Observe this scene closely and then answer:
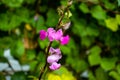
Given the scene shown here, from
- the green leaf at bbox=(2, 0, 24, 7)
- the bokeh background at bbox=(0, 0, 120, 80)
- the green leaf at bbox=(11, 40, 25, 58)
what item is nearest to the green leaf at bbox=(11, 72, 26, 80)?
the bokeh background at bbox=(0, 0, 120, 80)

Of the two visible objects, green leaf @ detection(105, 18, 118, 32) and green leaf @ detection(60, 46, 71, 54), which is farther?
green leaf @ detection(60, 46, 71, 54)

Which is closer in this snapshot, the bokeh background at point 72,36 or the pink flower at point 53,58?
the pink flower at point 53,58

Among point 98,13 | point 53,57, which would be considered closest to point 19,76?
point 53,57

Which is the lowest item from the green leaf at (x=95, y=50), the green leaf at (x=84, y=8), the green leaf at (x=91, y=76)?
the green leaf at (x=91, y=76)

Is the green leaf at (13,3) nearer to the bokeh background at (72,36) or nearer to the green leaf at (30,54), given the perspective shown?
the bokeh background at (72,36)

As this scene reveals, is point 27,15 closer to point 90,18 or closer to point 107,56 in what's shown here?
point 90,18

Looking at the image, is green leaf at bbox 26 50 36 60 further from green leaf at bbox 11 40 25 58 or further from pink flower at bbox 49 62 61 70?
pink flower at bbox 49 62 61 70

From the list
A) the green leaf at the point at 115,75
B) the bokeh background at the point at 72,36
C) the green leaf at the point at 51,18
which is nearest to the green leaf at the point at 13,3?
the bokeh background at the point at 72,36
